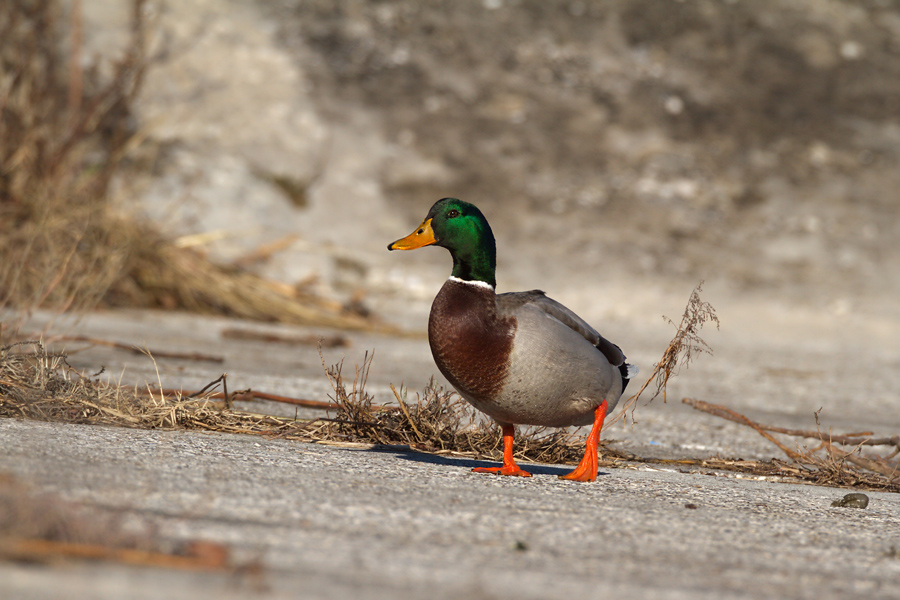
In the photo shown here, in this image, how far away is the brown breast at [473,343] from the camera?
2.84 meters

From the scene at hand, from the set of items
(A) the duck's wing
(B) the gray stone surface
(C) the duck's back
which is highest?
(A) the duck's wing

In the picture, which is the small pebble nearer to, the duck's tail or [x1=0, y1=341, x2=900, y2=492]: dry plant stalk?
[x1=0, y1=341, x2=900, y2=492]: dry plant stalk

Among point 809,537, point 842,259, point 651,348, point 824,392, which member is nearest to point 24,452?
point 809,537

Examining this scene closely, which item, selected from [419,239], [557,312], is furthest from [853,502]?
[419,239]

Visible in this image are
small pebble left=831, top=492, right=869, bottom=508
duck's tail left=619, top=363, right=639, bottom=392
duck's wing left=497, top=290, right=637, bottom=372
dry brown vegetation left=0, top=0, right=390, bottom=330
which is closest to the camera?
small pebble left=831, top=492, right=869, bottom=508

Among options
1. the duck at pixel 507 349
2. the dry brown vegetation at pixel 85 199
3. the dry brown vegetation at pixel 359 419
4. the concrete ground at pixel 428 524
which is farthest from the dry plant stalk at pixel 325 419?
the dry brown vegetation at pixel 85 199

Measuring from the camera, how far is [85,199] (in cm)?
671

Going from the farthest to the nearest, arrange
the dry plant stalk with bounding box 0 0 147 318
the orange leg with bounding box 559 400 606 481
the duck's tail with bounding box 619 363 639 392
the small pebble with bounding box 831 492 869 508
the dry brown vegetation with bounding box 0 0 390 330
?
the dry brown vegetation with bounding box 0 0 390 330 → the dry plant stalk with bounding box 0 0 147 318 → the duck's tail with bounding box 619 363 639 392 → the orange leg with bounding box 559 400 606 481 → the small pebble with bounding box 831 492 869 508

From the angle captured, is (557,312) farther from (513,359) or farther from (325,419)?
(325,419)

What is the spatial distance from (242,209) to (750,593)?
30.9 feet

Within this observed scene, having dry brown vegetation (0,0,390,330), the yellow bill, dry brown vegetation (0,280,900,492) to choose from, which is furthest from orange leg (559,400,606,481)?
dry brown vegetation (0,0,390,330)

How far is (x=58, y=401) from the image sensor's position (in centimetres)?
315

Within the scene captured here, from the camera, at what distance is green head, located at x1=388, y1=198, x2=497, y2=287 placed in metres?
3.14

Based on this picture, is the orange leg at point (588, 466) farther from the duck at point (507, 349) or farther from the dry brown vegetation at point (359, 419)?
the dry brown vegetation at point (359, 419)
